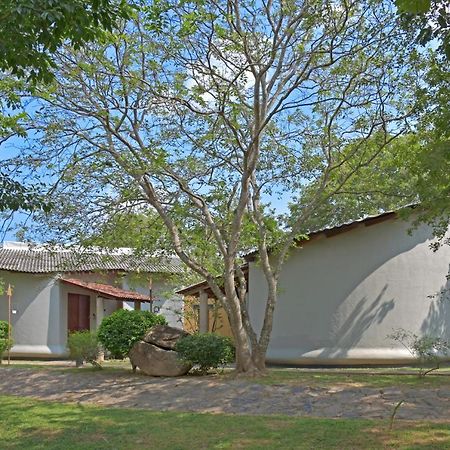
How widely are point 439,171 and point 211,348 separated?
6461 mm

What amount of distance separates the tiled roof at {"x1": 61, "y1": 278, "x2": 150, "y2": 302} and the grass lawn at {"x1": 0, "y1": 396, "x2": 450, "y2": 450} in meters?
13.2

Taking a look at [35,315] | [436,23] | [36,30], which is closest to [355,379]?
[436,23]

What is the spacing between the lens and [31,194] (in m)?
6.79

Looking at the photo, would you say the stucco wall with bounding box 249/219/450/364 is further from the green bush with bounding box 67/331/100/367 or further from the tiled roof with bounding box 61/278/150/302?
the tiled roof with bounding box 61/278/150/302

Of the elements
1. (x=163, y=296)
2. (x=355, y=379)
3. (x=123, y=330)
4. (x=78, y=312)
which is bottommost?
(x=355, y=379)

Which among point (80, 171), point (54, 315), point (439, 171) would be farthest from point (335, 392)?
point (54, 315)

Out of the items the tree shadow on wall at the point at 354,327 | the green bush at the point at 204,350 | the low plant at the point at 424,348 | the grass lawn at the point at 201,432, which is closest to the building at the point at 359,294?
the tree shadow on wall at the point at 354,327

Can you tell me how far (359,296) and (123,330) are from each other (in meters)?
6.26

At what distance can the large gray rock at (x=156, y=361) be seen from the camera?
1409 centimetres

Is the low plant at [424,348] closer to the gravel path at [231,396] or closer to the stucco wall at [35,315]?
the gravel path at [231,396]

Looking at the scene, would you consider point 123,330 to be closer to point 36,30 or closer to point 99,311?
point 36,30

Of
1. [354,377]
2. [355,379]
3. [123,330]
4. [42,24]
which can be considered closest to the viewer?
[42,24]

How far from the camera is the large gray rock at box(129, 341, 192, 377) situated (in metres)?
14.1

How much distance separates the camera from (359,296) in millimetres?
16828
